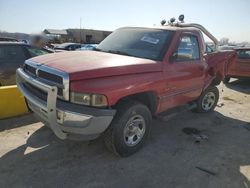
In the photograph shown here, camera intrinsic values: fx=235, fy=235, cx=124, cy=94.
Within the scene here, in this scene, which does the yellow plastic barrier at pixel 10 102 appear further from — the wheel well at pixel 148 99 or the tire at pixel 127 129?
the wheel well at pixel 148 99

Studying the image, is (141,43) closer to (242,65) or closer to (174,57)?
(174,57)

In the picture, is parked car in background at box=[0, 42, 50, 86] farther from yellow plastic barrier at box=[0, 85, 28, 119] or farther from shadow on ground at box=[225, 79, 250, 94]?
shadow on ground at box=[225, 79, 250, 94]

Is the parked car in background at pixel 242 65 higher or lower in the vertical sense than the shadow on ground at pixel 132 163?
higher

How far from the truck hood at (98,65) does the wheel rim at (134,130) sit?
78cm

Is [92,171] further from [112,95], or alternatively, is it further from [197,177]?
[197,177]

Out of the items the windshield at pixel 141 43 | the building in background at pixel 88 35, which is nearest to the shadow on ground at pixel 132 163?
the windshield at pixel 141 43

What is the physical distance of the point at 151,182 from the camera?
3.19 meters

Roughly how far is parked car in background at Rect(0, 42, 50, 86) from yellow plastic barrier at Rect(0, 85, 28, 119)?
1.18m

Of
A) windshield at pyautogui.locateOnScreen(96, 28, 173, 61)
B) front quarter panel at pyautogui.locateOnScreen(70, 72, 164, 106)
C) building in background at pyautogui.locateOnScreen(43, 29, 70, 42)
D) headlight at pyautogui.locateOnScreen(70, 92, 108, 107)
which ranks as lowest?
headlight at pyautogui.locateOnScreen(70, 92, 108, 107)

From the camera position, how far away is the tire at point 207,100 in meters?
5.85

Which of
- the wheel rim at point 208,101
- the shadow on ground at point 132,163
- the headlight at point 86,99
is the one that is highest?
the headlight at point 86,99

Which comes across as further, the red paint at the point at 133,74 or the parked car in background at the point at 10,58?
the parked car in background at the point at 10,58

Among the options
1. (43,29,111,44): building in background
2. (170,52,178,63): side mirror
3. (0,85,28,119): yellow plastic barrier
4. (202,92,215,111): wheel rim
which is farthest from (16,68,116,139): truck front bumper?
(43,29,111,44): building in background

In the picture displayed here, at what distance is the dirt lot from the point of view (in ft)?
10.5
